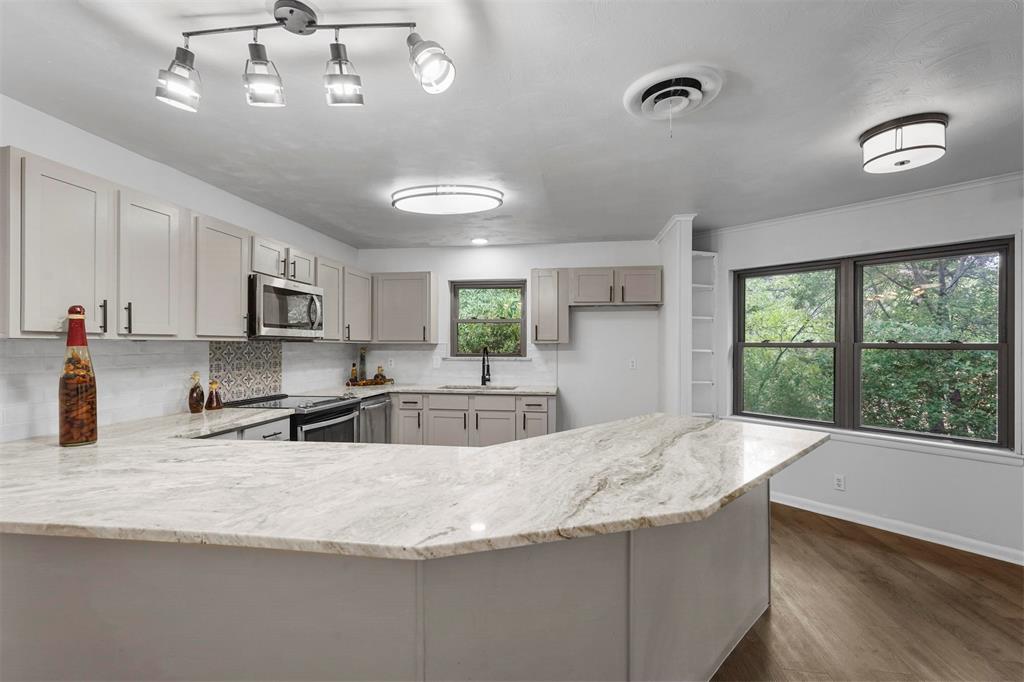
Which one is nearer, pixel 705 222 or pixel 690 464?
pixel 690 464

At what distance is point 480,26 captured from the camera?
5.43 ft

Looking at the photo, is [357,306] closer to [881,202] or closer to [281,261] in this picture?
[281,261]

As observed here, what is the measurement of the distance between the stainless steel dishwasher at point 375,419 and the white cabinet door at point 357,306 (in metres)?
0.69

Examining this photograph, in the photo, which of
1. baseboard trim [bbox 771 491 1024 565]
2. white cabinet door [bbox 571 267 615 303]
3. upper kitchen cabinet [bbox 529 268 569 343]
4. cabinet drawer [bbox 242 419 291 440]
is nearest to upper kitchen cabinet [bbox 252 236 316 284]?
cabinet drawer [bbox 242 419 291 440]

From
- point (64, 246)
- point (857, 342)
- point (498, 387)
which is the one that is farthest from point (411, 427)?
point (857, 342)

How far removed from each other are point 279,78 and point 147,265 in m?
1.47

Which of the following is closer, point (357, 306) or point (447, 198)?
point (447, 198)

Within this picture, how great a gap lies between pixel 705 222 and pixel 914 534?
2.84 meters

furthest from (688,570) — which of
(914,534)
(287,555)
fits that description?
(914,534)

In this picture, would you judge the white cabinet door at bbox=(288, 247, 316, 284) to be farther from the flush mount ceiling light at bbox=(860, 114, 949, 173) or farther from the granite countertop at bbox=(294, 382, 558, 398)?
the flush mount ceiling light at bbox=(860, 114, 949, 173)

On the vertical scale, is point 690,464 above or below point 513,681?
above

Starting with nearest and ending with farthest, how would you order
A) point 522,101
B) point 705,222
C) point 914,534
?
point 522,101 < point 914,534 < point 705,222

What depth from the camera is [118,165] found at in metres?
2.65

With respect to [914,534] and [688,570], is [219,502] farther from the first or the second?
[914,534]
